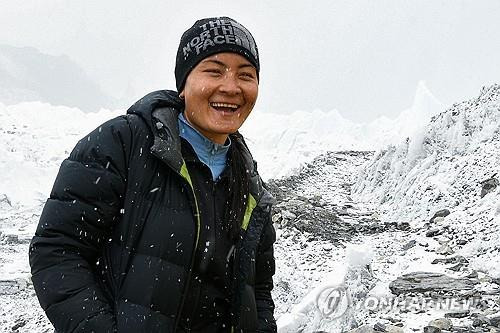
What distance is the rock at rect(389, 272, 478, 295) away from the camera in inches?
238

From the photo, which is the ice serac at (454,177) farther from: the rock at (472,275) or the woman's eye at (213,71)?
the woman's eye at (213,71)

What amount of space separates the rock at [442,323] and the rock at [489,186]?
17.4ft

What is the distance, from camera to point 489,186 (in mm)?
9570

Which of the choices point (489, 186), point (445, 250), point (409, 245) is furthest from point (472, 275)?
point (489, 186)

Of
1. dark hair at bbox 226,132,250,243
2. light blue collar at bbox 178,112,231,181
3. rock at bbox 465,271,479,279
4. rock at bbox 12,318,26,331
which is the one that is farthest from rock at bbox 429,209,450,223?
light blue collar at bbox 178,112,231,181

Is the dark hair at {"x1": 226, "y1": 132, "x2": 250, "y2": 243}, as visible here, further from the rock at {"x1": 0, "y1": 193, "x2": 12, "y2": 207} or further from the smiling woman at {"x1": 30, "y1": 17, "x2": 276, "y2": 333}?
the rock at {"x1": 0, "y1": 193, "x2": 12, "y2": 207}

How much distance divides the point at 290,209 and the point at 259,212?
9183 mm

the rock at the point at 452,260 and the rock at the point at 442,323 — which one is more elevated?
the rock at the point at 452,260

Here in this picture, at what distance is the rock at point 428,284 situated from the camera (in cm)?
604

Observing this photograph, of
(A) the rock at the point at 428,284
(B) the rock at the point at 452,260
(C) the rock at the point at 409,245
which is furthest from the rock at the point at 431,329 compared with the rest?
(C) the rock at the point at 409,245

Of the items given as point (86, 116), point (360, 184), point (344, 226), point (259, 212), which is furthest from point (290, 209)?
point (86, 116)

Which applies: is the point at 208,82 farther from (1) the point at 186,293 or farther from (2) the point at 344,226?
(2) the point at 344,226

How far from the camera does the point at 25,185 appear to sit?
1540cm

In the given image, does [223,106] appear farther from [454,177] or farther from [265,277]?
[454,177]
